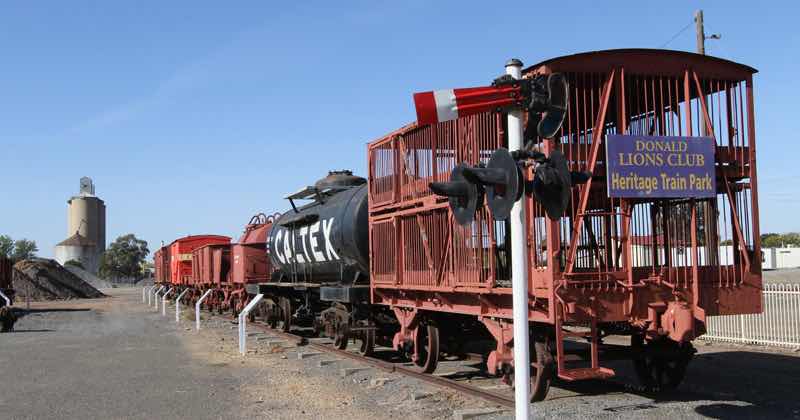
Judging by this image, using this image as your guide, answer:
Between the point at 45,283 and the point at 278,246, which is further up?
the point at 278,246

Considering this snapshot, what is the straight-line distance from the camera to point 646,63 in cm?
862

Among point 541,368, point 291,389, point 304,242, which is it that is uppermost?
point 304,242

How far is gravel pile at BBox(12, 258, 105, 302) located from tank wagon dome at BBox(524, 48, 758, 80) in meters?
51.8

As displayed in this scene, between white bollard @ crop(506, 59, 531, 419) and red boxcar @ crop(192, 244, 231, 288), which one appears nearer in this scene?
white bollard @ crop(506, 59, 531, 419)

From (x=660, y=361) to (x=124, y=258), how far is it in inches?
5339

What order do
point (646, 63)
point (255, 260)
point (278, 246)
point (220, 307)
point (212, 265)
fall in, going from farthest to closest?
point (212, 265) < point (220, 307) < point (255, 260) < point (278, 246) < point (646, 63)

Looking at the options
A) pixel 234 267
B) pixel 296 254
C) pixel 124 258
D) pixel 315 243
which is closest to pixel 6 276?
pixel 234 267

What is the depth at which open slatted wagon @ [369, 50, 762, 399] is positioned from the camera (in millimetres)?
8039

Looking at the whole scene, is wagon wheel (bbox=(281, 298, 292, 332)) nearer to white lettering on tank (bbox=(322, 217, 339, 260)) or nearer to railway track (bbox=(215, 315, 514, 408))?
railway track (bbox=(215, 315, 514, 408))

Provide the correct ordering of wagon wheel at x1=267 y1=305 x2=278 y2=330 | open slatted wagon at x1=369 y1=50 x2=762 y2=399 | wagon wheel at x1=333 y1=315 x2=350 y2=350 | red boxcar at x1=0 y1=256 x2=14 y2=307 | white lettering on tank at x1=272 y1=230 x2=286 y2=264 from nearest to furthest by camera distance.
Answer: open slatted wagon at x1=369 y1=50 x2=762 y2=399 < wagon wheel at x1=333 y1=315 x2=350 y2=350 < white lettering on tank at x1=272 y1=230 x2=286 y2=264 < wagon wheel at x1=267 y1=305 x2=278 y2=330 < red boxcar at x1=0 y1=256 x2=14 y2=307

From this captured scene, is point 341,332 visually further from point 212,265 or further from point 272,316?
point 212,265

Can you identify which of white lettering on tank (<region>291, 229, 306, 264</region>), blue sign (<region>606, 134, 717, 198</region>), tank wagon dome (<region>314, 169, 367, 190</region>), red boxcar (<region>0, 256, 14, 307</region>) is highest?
tank wagon dome (<region>314, 169, 367, 190</region>)

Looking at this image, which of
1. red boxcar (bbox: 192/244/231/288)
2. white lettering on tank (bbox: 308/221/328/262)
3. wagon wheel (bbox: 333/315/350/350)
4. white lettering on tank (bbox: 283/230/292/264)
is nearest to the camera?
wagon wheel (bbox: 333/315/350/350)

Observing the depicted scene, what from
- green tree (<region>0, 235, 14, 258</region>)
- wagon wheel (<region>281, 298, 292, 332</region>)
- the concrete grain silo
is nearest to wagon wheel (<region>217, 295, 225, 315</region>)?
wagon wheel (<region>281, 298, 292, 332</region>)
